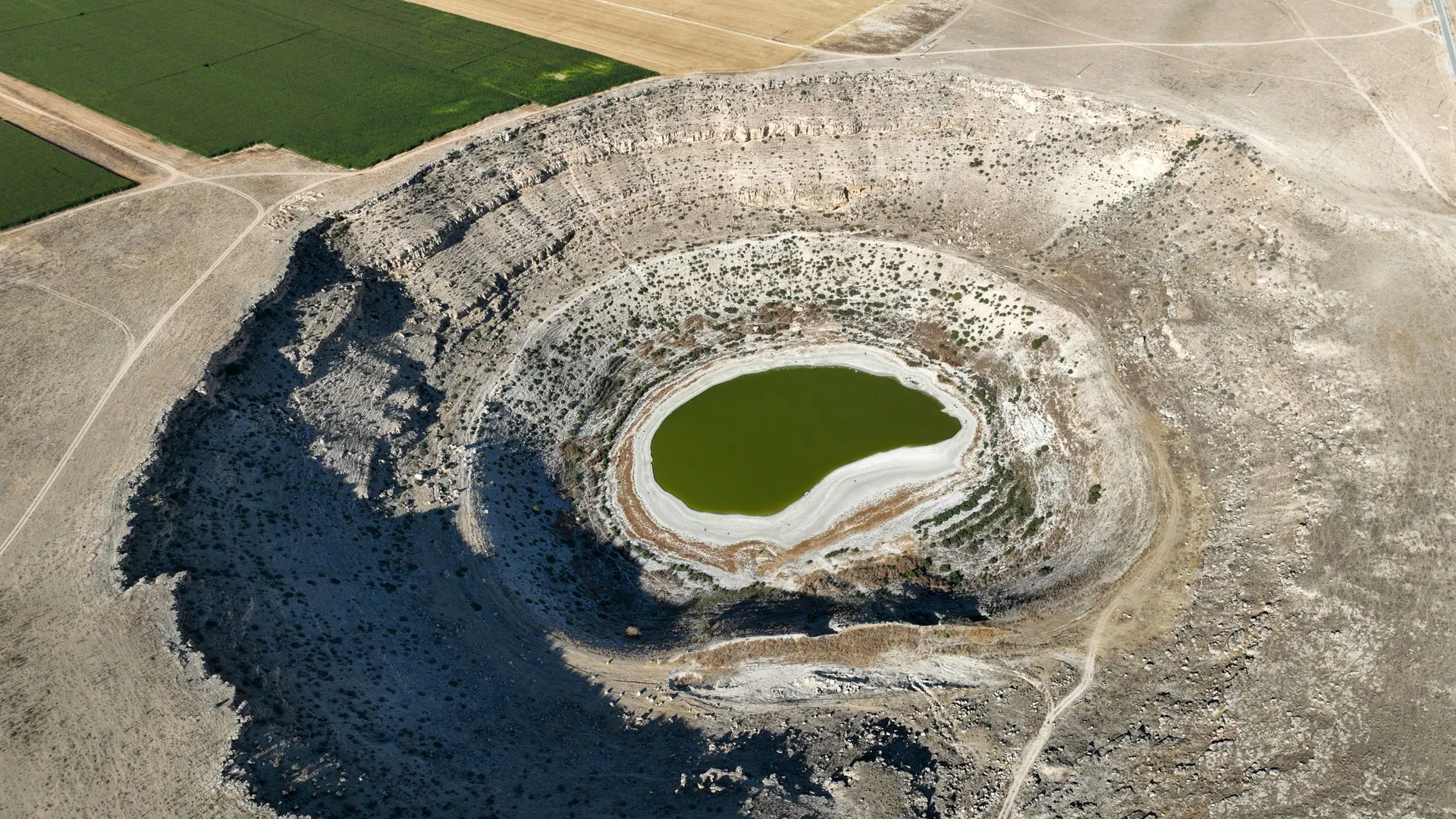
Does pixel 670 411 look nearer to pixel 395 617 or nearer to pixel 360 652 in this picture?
pixel 395 617

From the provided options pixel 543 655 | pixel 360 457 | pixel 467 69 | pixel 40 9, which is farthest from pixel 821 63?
pixel 40 9

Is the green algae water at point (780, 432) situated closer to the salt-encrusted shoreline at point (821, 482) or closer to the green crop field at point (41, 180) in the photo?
the salt-encrusted shoreline at point (821, 482)

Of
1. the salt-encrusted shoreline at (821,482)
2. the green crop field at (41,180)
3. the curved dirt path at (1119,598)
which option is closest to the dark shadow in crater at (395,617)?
the salt-encrusted shoreline at (821,482)

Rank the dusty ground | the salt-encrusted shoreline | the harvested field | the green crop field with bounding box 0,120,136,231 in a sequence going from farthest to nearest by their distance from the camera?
1. the harvested field
2. the green crop field with bounding box 0,120,136,231
3. the salt-encrusted shoreline
4. the dusty ground

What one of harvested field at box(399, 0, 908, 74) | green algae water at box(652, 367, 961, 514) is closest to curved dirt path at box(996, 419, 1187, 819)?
green algae water at box(652, 367, 961, 514)

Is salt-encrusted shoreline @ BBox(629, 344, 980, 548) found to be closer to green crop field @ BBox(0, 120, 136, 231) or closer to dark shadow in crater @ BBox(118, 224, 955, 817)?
dark shadow in crater @ BBox(118, 224, 955, 817)

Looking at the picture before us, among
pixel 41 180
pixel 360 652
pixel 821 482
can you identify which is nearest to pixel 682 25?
pixel 821 482

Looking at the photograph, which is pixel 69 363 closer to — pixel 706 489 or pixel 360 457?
pixel 360 457
